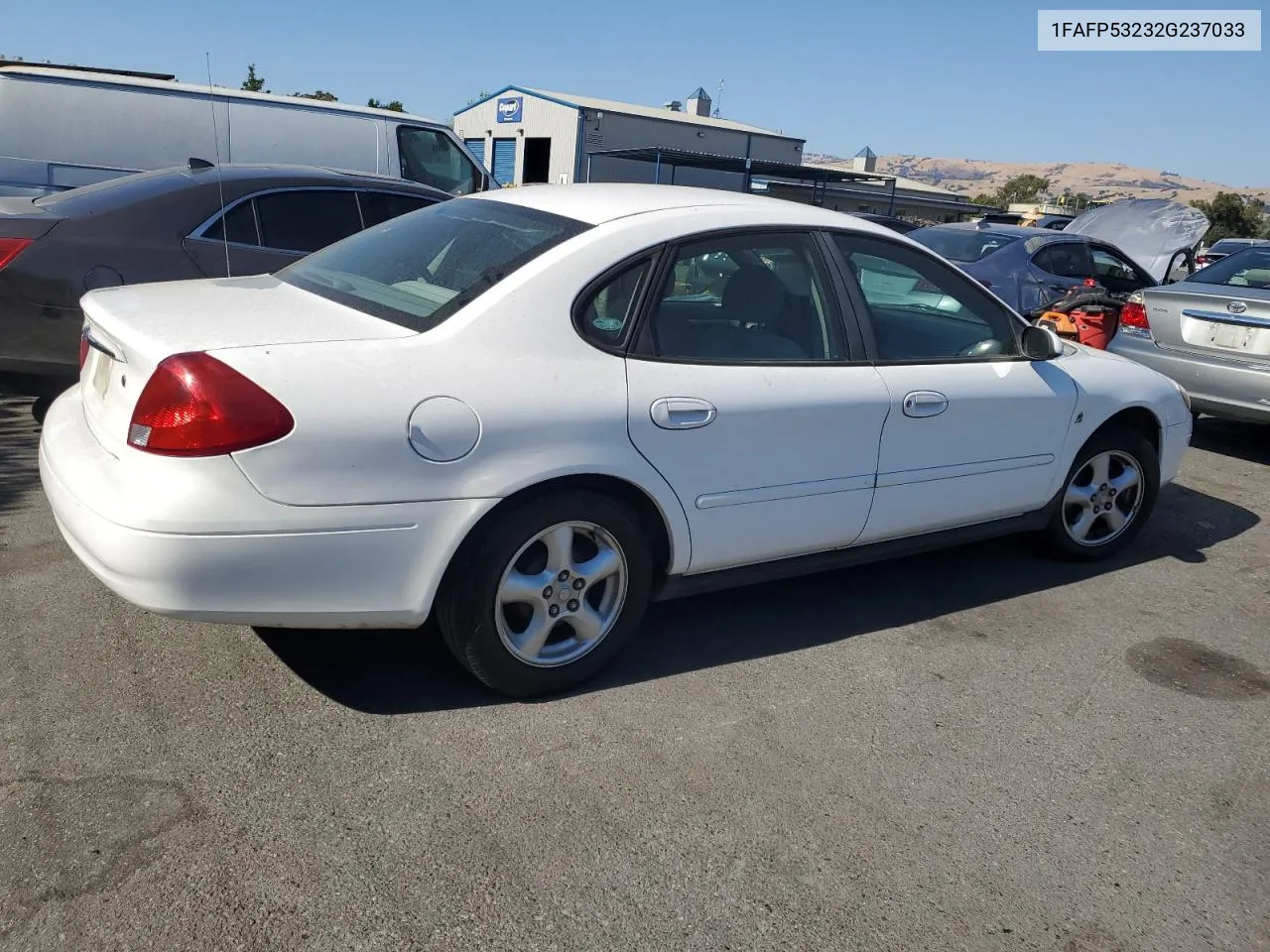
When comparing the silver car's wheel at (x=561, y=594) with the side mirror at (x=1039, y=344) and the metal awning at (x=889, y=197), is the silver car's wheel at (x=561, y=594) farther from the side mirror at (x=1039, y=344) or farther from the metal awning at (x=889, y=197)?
the metal awning at (x=889, y=197)

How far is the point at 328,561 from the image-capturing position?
2.79 m

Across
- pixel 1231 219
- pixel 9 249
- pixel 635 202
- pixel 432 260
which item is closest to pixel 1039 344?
pixel 635 202

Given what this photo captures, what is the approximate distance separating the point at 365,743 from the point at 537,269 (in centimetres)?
147

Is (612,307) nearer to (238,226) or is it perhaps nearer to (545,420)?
(545,420)

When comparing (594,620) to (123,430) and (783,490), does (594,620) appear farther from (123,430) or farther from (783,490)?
(123,430)

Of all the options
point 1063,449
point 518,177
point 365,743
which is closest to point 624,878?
point 365,743

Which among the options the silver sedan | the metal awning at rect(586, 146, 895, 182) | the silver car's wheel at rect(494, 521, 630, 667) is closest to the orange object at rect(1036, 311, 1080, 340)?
the silver sedan

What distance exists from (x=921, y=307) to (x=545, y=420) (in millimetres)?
1957

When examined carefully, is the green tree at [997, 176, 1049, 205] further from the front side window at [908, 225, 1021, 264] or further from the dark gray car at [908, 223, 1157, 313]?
the front side window at [908, 225, 1021, 264]

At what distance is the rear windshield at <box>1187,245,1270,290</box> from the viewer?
734 centimetres

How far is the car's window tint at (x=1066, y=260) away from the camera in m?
10.7

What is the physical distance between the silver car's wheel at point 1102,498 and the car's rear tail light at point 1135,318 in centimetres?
298

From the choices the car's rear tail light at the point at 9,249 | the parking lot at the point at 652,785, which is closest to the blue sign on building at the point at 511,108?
the car's rear tail light at the point at 9,249

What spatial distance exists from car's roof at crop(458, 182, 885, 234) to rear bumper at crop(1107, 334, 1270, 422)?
3908mm
